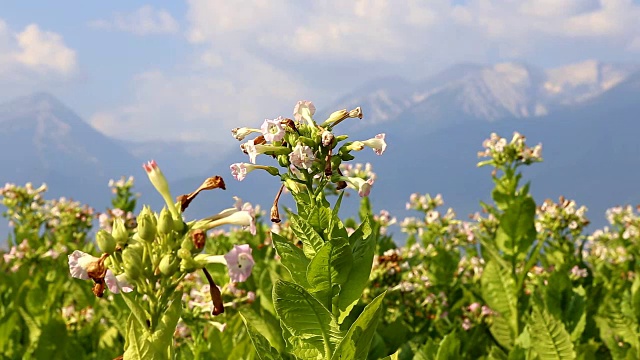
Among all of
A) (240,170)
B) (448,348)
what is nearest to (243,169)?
(240,170)

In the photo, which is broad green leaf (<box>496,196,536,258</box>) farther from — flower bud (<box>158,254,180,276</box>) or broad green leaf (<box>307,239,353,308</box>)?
flower bud (<box>158,254,180,276</box>)

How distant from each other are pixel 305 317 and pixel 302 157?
1.71 feet

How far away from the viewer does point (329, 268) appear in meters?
2.12

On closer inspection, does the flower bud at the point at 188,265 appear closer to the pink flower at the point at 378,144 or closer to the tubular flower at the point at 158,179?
the tubular flower at the point at 158,179

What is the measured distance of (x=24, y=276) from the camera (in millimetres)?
7914

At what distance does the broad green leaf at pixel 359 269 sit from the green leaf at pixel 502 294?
3.48 meters

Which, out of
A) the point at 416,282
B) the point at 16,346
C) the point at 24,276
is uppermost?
the point at 24,276

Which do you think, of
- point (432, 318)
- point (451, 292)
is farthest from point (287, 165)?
point (451, 292)

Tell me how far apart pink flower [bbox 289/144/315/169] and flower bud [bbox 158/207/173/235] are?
1.59ft

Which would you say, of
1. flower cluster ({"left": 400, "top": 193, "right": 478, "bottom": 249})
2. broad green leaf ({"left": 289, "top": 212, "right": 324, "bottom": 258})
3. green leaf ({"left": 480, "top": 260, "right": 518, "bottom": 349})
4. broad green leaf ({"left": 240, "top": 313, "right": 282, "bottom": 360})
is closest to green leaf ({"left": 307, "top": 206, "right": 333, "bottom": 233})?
broad green leaf ({"left": 289, "top": 212, "right": 324, "bottom": 258})

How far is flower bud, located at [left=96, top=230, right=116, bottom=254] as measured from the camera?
1.81 metres

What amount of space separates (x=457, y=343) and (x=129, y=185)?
6827 millimetres

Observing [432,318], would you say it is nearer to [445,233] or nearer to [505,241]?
[505,241]

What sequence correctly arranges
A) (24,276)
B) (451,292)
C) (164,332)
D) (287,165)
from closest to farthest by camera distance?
(164,332) < (287,165) < (451,292) < (24,276)
